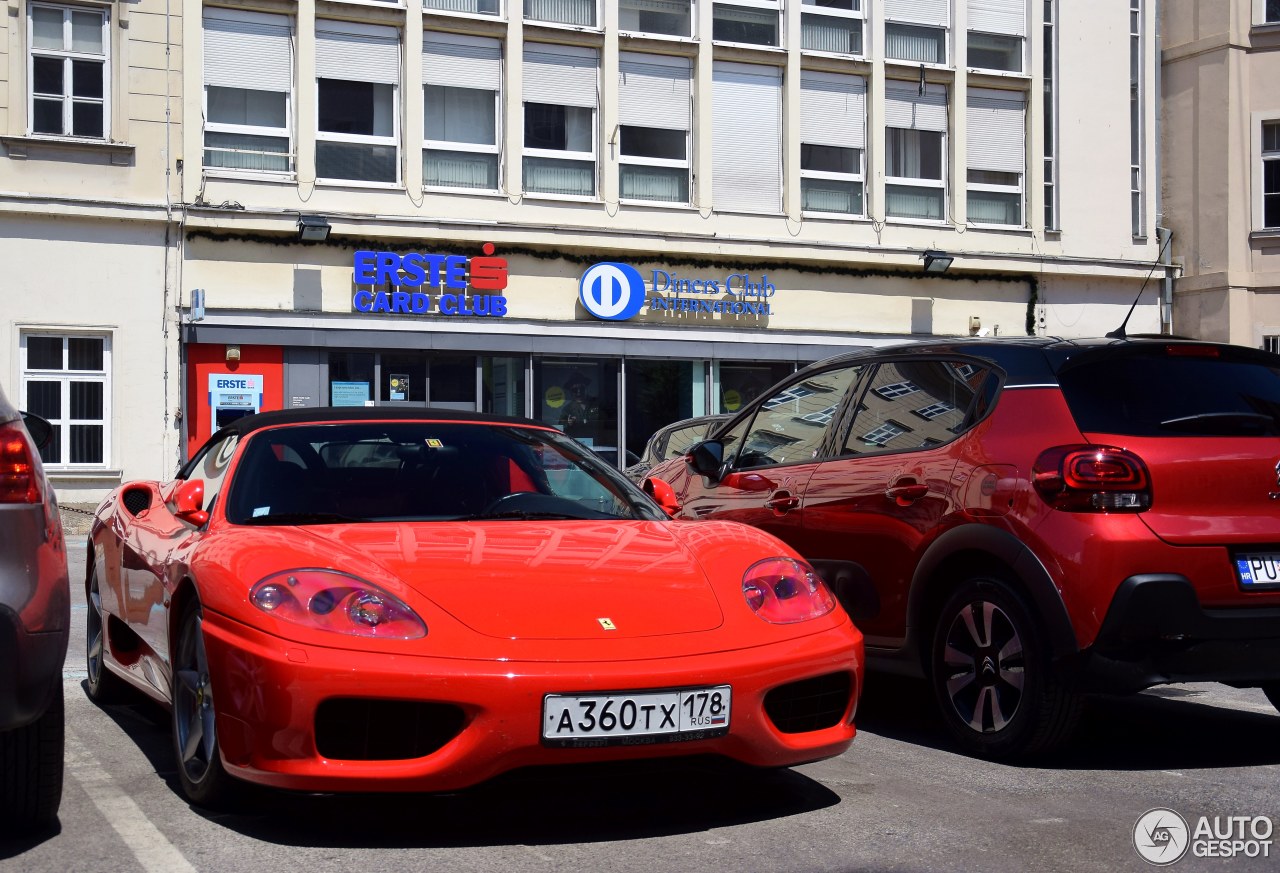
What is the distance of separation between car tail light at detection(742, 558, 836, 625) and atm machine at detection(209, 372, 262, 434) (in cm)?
1856

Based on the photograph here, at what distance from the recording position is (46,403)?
2150cm

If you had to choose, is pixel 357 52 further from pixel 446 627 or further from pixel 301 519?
pixel 446 627

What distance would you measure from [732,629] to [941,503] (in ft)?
5.85

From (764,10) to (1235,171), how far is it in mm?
9588

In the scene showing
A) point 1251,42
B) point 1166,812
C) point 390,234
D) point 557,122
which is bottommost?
point 1166,812

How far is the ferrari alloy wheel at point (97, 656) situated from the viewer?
6441 millimetres

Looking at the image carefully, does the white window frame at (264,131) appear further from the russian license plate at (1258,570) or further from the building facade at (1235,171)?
the russian license plate at (1258,570)

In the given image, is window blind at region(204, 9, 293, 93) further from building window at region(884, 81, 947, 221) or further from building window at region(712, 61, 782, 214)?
building window at region(884, 81, 947, 221)

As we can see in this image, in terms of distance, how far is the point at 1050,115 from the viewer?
28.6 m

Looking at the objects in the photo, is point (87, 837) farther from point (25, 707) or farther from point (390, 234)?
point (390, 234)

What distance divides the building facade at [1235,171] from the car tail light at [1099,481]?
24535 millimetres

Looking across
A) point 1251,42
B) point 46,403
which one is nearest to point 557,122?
point 46,403

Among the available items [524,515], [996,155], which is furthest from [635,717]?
[996,155]

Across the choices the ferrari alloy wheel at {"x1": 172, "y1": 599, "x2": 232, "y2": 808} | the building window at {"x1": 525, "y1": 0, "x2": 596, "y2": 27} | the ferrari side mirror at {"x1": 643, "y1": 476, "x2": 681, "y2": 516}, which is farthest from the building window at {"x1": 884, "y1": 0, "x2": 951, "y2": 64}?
the ferrari alloy wheel at {"x1": 172, "y1": 599, "x2": 232, "y2": 808}
